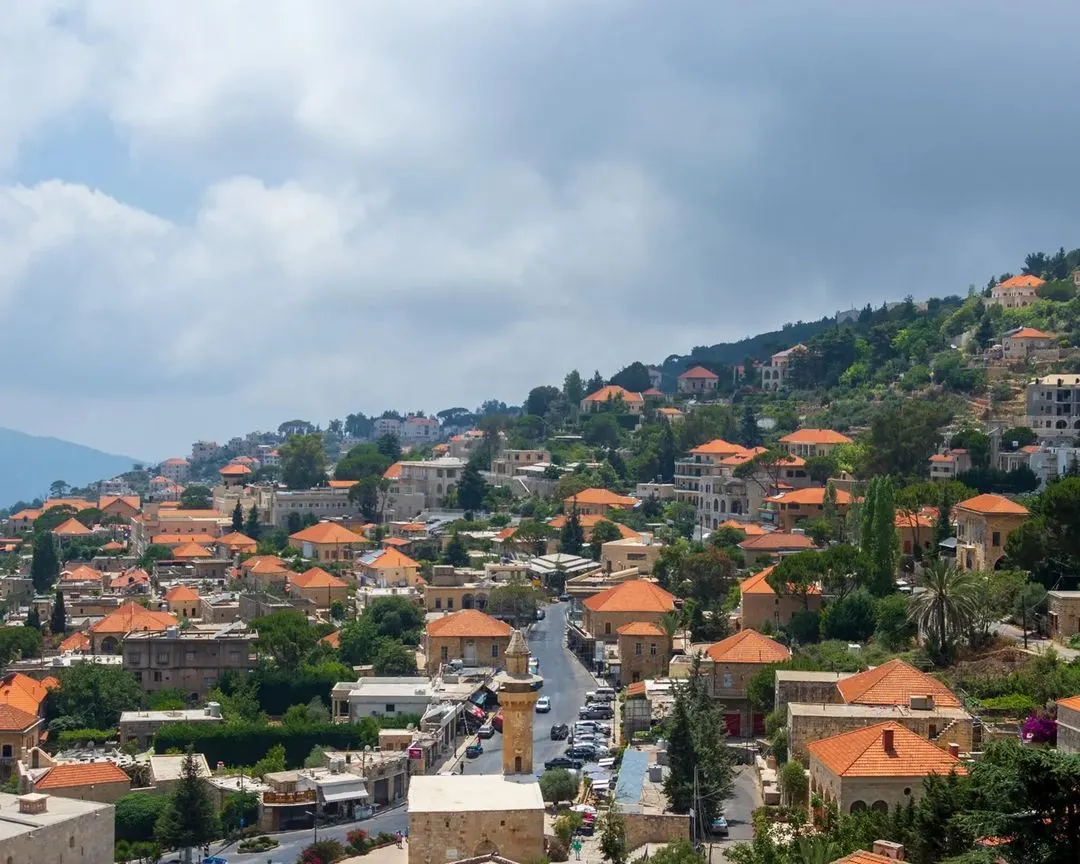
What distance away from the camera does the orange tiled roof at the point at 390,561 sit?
299ft

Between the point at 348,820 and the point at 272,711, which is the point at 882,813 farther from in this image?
the point at 272,711

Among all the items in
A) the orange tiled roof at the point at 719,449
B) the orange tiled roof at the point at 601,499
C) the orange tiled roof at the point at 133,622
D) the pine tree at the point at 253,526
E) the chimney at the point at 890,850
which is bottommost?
the chimney at the point at 890,850

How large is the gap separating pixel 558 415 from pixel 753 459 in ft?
190

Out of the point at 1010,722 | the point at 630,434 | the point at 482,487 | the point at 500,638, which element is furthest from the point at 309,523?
the point at 1010,722

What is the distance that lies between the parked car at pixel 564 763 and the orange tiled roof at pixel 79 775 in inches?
546

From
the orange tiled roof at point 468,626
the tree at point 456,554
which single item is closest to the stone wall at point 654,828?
the orange tiled roof at point 468,626

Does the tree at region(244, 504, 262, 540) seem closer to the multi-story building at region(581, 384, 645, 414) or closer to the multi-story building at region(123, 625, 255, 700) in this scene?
the multi-story building at region(581, 384, 645, 414)

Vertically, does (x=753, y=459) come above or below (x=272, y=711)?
above

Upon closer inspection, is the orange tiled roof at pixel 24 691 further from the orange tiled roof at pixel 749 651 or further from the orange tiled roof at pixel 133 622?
the orange tiled roof at pixel 749 651

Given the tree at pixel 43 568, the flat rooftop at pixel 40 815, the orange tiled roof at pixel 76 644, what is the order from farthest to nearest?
1. the tree at pixel 43 568
2. the orange tiled roof at pixel 76 644
3. the flat rooftop at pixel 40 815

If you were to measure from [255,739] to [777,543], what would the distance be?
2805cm

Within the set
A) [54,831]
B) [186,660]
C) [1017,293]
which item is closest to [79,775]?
[54,831]

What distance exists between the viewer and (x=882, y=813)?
3375 cm

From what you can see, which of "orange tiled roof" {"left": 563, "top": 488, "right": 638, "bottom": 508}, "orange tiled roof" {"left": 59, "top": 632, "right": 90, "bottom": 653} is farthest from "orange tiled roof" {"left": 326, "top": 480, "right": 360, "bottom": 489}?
"orange tiled roof" {"left": 59, "top": 632, "right": 90, "bottom": 653}
